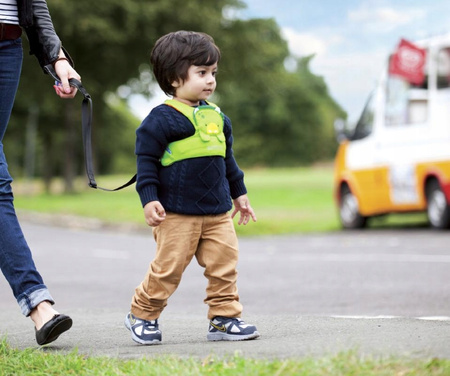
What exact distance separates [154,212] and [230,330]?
70 centimetres

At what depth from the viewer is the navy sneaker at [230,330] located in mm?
4777

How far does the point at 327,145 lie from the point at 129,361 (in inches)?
4089

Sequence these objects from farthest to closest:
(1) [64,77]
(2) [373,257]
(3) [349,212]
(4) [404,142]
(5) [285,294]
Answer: (3) [349,212] < (4) [404,142] < (2) [373,257] < (5) [285,294] < (1) [64,77]

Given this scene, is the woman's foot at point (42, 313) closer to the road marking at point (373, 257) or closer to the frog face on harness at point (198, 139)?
the frog face on harness at point (198, 139)

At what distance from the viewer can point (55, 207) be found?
25453 mm

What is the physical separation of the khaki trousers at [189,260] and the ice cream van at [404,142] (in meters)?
10.8

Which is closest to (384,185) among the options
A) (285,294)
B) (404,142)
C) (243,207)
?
(404,142)

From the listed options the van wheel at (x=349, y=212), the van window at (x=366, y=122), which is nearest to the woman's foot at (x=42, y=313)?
the van window at (x=366, y=122)

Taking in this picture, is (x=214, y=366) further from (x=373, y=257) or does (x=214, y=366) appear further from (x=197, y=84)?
(x=373, y=257)

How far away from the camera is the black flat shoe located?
456 centimetres

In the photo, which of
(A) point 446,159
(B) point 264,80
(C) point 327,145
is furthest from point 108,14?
(C) point 327,145

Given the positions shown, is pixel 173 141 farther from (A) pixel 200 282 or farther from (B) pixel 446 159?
(B) pixel 446 159

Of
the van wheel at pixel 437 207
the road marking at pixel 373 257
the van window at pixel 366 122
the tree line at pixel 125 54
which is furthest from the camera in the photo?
the tree line at pixel 125 54

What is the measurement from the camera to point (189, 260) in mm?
4773
